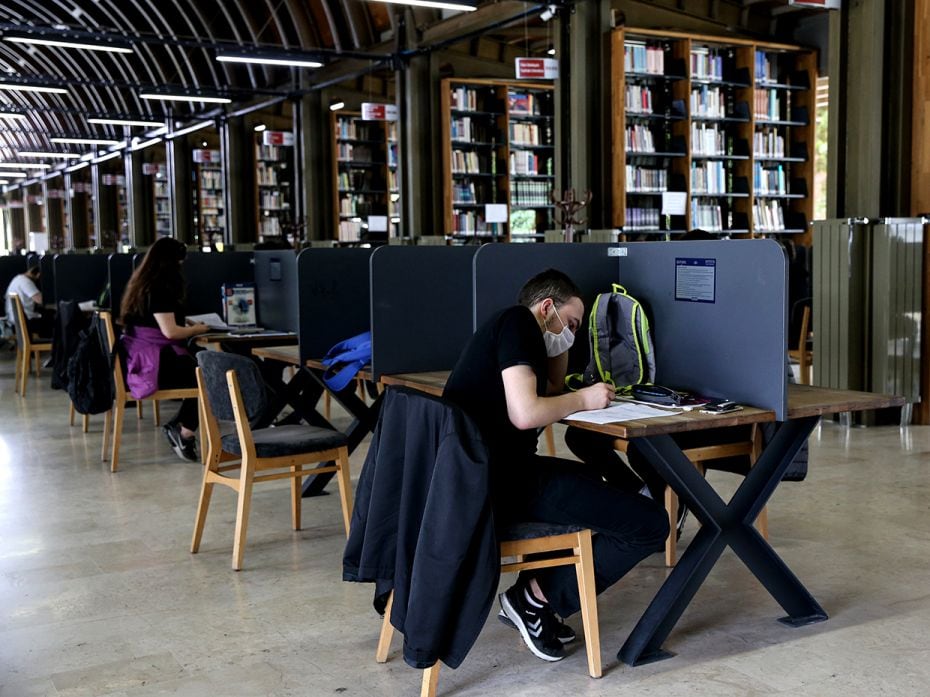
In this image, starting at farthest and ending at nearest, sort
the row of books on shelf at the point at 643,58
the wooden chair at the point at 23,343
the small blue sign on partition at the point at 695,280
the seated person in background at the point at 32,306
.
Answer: the seated person in background at the point at 32,306, the row of books on shelf at the point at 643,58, the wooden chair at the point at 23,343, the small blue sign on partition at the point at 695,280

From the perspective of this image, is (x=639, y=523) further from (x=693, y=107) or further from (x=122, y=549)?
(x=693, y=107)

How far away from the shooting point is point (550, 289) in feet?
9.46

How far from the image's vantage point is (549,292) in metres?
2.88

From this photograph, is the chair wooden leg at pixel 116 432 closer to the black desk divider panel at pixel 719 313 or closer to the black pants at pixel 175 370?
the black pants at pixel 175 370

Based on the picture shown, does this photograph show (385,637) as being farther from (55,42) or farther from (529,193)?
(55,42)

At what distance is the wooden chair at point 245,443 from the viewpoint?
12.1 ft

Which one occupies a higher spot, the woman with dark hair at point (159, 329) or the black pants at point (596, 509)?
the woman with dark hair at point (159, 329)

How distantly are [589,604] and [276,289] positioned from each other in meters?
3.67

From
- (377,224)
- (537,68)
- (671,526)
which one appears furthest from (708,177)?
(671,526)

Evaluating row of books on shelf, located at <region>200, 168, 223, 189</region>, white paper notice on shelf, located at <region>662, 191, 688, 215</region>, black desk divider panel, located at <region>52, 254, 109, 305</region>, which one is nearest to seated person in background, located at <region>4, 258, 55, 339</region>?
black desk divider panel, located at <region>52, 254, 109, 305</region>

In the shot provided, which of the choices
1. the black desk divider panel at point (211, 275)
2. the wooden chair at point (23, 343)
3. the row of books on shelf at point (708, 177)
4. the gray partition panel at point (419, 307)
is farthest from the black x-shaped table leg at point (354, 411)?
the row of books on shelf at point (708, 177)

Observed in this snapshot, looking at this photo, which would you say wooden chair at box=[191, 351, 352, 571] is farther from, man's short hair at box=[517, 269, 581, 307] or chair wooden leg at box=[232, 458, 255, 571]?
man's short hair at box=[517, 269, 581, 307]

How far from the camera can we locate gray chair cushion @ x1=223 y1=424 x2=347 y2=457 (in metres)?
3.75

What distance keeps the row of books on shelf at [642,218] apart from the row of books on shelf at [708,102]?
3.17 ft
